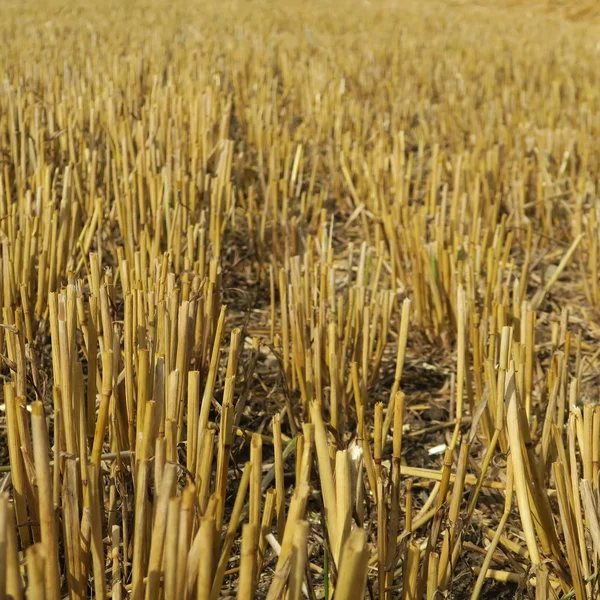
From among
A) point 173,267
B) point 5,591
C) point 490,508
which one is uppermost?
point 5,591

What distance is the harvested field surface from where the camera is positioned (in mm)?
804

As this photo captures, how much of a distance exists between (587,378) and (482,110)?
2296mm

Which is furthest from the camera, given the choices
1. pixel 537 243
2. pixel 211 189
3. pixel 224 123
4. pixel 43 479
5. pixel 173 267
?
pixel 224 123

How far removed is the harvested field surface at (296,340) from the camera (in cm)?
80

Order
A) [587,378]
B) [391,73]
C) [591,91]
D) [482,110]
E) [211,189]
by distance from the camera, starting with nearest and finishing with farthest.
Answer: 1. [587,378]
2. [211,189]
3. [482,110]
4. [591,91]
5. [391,73]

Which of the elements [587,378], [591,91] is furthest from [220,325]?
[591,91]

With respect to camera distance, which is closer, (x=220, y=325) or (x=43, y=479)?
(x=43, y=479)

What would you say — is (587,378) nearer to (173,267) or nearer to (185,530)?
(173,267)

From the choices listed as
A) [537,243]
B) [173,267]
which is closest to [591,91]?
[537,243]

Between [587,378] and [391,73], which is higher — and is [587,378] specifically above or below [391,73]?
below

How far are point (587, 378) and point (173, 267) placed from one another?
3.22 ft

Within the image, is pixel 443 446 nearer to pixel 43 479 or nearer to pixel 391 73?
pixel 43 479

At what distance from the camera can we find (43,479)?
0.69 m

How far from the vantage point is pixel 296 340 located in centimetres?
140
